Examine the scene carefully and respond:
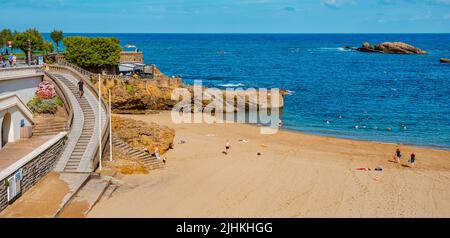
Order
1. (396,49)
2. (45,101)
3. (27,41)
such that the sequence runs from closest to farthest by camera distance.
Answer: (45,101), (27,41), (396,49)

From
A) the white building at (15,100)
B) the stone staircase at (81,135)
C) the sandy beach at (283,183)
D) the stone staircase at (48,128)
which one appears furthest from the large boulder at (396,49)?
the stone staircase at (48,128)

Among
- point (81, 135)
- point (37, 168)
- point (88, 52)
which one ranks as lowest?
point (37, 168)

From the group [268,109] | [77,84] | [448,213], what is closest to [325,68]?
[268,109]

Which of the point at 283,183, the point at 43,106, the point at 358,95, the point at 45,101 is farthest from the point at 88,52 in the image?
the point at 358,95

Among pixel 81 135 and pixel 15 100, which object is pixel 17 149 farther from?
pixel 81 135

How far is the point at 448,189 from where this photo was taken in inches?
946

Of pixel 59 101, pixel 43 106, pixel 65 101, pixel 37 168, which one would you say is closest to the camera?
pixel 37 168

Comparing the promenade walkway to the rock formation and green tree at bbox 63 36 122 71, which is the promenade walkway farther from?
green tree at bbox 63 36 122 71

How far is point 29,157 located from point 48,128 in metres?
5.43

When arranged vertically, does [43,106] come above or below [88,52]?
below

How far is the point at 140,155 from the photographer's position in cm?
2530

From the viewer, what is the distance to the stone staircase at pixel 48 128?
2348 centimetres

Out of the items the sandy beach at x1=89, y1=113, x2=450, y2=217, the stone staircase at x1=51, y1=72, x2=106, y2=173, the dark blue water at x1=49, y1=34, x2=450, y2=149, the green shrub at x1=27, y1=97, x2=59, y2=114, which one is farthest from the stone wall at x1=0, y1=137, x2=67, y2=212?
the dark blue water at x1=49, y1=34, x2=450, y2=149

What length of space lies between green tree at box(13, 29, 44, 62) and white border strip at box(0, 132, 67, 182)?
20.2m
